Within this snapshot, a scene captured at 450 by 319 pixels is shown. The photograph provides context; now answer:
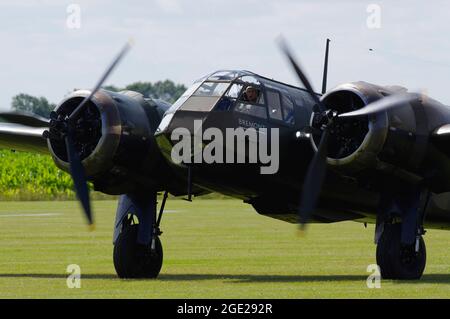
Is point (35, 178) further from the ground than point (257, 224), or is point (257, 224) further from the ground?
point (257, 224)

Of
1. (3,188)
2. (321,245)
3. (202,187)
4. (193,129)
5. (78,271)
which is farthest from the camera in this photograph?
(3,188)

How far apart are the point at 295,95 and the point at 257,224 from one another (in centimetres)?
2824

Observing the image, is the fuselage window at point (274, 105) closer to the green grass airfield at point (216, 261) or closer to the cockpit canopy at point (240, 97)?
the cockpit canopy at point (240, 97)

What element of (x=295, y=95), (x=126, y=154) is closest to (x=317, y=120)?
(x=295, y=95)

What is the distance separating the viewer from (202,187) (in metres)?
25.5

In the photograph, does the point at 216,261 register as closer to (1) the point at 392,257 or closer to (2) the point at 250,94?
(1) the point at 392,257

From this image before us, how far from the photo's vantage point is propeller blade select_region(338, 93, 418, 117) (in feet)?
77.0

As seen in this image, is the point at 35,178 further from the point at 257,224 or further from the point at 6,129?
the point at 6,129

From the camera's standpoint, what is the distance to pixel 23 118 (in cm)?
2678

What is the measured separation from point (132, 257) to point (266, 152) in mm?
4162

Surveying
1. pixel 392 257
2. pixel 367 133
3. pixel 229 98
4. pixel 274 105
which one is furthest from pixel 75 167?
pixel 392 257

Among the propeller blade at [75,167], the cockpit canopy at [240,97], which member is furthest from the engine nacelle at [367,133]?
the propeller blade at [75,167]
